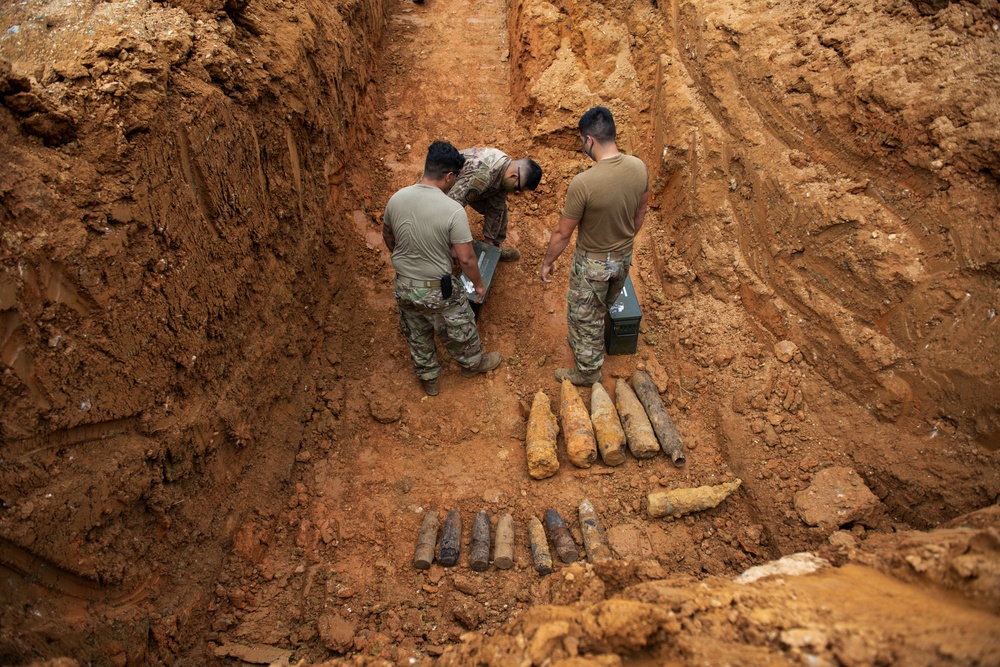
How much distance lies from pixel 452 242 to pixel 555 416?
1.87m

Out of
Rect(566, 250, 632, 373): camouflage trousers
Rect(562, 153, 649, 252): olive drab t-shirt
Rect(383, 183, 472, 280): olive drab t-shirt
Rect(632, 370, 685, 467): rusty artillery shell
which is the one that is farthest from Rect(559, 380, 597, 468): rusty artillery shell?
Rect(383, 183, 472, 280): olive drab t-shirt

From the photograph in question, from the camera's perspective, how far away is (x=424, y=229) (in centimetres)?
467

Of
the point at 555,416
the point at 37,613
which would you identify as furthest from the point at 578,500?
the point at 37,613

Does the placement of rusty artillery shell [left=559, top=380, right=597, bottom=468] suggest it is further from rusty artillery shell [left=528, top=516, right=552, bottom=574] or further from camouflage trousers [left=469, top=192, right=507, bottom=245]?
camouflage trousers [left=469, top=192, right=507, bottom=245]

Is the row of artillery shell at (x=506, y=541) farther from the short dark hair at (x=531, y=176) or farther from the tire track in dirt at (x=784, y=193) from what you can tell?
the short dark hair at (x=531, y=176)

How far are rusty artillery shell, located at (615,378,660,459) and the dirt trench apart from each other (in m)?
0.16

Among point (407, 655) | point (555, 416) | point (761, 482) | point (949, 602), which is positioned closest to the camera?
point (949, 602)

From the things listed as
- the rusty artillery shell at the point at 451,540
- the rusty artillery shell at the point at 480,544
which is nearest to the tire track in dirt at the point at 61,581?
the rusty artillery shell at the point at 451,540

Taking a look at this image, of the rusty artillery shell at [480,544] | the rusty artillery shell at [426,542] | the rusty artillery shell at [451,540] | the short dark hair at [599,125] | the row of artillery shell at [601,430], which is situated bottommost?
the rusty artillery shell at [426,542]

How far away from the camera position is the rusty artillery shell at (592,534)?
4277 mm

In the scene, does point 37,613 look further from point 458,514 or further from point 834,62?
point 834,62

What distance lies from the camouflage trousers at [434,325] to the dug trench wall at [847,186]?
2248 mm

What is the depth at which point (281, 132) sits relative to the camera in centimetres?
478

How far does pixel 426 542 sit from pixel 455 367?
190 centimetres
